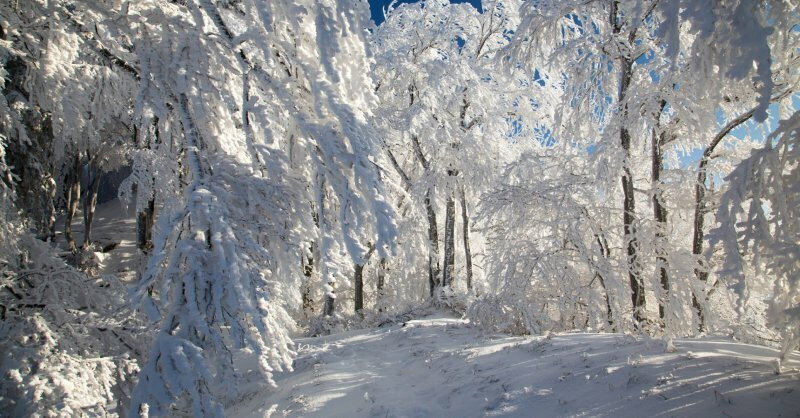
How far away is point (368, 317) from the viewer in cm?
1245

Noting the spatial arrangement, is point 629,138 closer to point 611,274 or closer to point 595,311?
point 611,274

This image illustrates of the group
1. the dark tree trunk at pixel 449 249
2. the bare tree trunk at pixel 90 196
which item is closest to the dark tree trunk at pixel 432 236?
the dark tree trunk at pixel 449 249

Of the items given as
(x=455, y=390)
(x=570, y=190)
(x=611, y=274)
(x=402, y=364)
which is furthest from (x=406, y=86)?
(x=455, y=390)

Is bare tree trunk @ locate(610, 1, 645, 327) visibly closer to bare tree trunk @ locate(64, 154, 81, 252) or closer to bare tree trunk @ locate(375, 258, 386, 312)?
bare tree trunk @ locate(375, 258, 386, 312)

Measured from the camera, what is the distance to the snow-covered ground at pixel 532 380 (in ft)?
12.6

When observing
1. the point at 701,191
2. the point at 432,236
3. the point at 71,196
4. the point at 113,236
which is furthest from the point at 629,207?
the point at 113,236

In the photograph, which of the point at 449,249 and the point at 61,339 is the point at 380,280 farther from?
the point at 61,339

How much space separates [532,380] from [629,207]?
507 cm

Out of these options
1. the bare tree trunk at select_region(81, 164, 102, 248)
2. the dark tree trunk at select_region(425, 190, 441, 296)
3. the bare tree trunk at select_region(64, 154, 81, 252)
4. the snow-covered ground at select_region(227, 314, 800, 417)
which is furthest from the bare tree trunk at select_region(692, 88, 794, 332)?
the bare tree trunk at select_region(81, 164, 102, 248)

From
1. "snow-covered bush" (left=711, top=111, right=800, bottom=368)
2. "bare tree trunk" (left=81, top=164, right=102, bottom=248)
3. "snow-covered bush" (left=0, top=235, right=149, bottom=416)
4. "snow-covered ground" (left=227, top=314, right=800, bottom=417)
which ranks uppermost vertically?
"bare tree trunk" (left=81, top=164, right=102, bottom=248)

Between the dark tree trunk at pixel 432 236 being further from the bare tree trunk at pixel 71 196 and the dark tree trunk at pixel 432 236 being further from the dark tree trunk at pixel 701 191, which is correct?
the bare tree trunk at pixel 71 196

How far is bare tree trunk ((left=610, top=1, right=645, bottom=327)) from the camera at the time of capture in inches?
317

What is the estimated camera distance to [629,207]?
8.48 m

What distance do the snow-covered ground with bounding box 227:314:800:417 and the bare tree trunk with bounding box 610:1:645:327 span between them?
8.68ft
